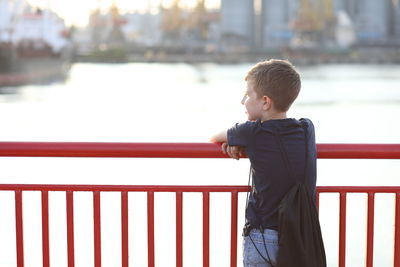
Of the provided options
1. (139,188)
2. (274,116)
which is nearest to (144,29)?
(139,188)

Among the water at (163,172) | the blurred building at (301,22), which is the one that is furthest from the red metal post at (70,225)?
the blurred building at (301,22)

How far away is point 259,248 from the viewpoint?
1.88m

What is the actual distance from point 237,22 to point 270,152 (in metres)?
86.3

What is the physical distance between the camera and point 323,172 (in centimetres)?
1043

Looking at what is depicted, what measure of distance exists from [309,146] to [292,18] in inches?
3614

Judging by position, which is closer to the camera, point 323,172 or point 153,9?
point 323,172

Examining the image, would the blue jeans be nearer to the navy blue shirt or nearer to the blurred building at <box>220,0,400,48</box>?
the navy blue shirt

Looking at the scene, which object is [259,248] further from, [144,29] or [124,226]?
[144,29]

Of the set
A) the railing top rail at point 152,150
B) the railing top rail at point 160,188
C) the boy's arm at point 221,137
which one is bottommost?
the railing top rail at point 160,188

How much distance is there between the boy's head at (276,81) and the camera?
1.79 metres

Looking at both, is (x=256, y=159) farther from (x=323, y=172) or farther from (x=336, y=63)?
(x=336, y=63)

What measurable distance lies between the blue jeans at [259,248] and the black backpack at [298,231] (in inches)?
2.0

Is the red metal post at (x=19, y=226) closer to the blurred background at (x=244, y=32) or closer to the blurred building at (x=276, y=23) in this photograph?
the blurred background at (x=244, y=32)

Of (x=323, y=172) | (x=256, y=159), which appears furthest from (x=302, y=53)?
(x=256, y=159)
